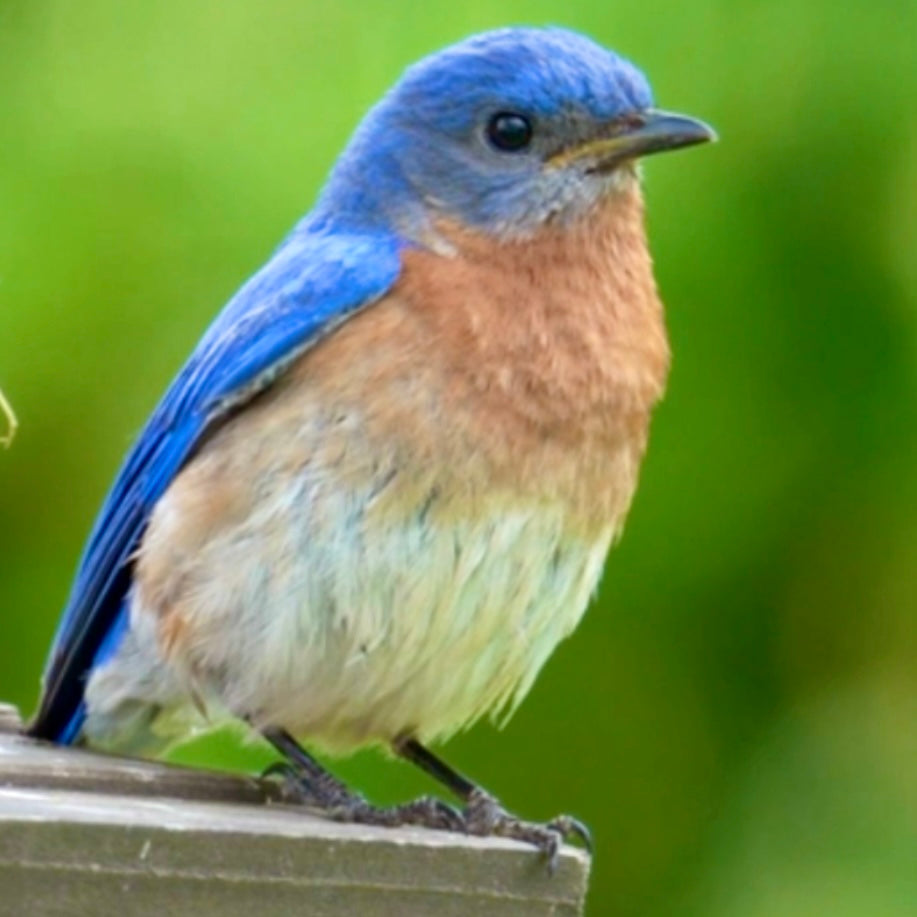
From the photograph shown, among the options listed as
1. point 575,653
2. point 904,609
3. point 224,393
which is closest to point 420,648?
point 224,393

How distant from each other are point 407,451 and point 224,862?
1.39 meters

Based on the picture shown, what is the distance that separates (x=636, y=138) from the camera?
5523mm

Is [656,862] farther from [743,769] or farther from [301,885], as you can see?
[301,885]

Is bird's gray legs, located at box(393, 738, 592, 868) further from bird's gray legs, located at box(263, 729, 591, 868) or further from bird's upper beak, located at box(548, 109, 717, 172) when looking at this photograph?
bird's upper beak, located at box(548, 109, 717, 172)

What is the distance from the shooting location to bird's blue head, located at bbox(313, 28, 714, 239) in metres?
5.57

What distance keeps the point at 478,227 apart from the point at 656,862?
5.21ft

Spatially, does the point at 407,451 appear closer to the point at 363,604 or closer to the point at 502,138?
the point at 363,604

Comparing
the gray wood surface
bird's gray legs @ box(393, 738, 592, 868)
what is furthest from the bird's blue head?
the gray wood surface

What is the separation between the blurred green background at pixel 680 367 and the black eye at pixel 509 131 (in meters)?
0.19

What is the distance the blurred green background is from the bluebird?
0.20 meters

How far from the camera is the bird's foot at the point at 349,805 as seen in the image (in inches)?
177

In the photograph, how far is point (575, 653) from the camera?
6.29 meters

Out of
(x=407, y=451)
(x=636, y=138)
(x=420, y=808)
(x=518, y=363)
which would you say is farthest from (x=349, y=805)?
(x=636, y=138)

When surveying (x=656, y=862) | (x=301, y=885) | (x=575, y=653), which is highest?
(x=301, y=885)
